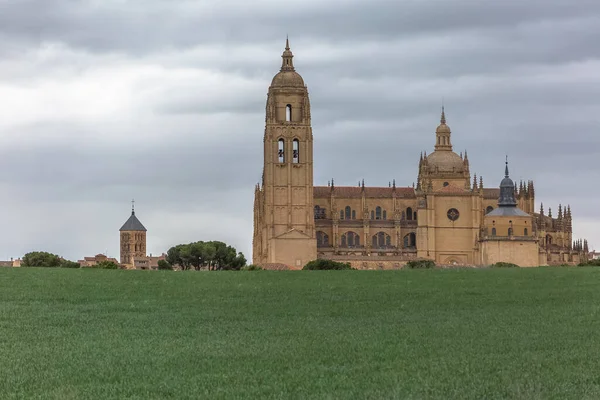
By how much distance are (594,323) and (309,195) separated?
90.1 m

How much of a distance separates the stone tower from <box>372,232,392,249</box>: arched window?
46.3 m

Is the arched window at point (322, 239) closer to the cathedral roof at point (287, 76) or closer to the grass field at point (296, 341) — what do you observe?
the cathedral roof at point (287, 76)

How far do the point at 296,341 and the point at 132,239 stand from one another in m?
137

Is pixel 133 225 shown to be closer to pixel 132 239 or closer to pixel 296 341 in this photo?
pixel 132 239

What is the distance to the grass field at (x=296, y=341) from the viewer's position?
19.6 meters

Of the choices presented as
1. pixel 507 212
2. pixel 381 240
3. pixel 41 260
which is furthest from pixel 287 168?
pixel 41 260

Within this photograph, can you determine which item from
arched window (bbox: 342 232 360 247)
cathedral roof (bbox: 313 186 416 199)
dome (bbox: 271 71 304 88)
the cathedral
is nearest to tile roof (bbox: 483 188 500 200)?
the cathedral

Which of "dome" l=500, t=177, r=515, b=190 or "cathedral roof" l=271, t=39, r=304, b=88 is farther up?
"cathedral roof" l=271, t=39, r=304, b=88

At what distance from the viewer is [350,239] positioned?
402ft

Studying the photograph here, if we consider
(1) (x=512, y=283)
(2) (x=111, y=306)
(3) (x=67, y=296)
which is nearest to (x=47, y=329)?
(2) (x=111, y=306)

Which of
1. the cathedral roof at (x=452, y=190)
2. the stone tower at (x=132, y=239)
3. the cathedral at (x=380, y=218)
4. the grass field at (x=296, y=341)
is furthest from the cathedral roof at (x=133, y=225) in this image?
the grass field at (x=296, y=341)

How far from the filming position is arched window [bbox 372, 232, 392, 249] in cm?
12269

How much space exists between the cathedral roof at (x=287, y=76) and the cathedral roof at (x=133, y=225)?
A: 1845 inches

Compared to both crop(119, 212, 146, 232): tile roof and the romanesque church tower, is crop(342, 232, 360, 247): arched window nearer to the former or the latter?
the romanesque church tower
